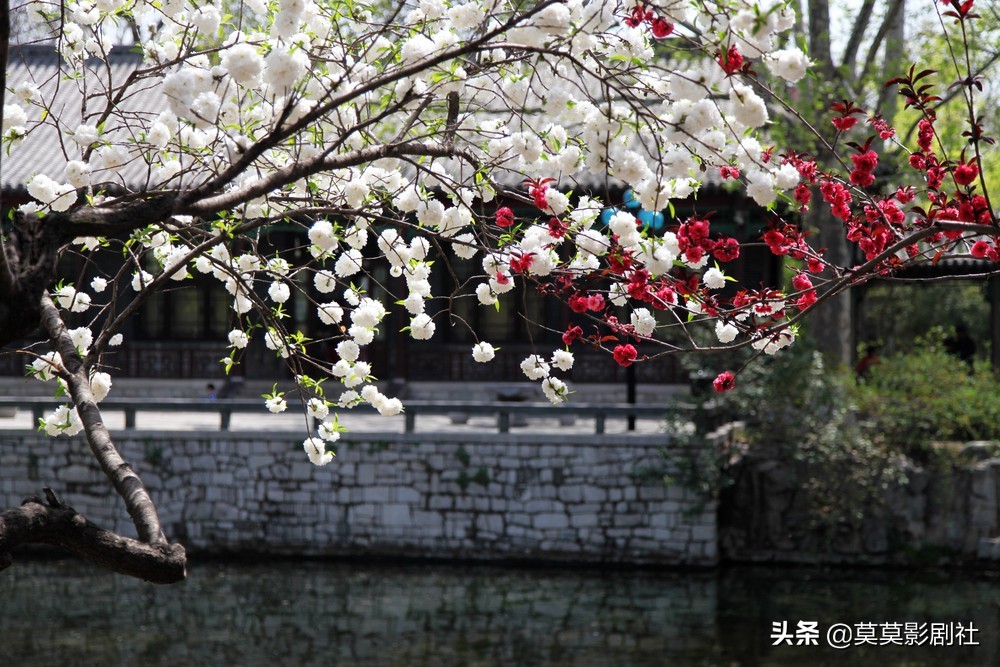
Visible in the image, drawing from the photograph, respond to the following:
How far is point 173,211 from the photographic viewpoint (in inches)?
129

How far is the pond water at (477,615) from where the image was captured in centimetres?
1009

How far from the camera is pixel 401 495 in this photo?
12.6 meters

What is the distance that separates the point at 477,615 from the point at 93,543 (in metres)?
8.26

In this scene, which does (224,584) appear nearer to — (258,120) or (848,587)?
(848,587)

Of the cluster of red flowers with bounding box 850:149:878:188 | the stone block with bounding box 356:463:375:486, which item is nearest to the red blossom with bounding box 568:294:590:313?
the cluster of red flowers with bounding box 850:149:878:188

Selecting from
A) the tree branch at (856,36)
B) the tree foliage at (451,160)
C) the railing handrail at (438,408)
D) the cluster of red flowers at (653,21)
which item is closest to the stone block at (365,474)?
the railing handrail at (438,408)

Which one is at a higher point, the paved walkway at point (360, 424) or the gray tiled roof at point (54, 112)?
the gray tiled roof at point (54, 112)

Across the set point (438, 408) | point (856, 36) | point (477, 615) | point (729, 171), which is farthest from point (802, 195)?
point (856, 36)

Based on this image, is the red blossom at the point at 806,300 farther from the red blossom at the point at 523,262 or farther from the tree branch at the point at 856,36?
the tree branch at the point at 856,36

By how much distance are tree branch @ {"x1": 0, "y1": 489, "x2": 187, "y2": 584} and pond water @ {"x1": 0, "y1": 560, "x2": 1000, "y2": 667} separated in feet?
23.1

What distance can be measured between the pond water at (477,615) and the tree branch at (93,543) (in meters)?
7.03

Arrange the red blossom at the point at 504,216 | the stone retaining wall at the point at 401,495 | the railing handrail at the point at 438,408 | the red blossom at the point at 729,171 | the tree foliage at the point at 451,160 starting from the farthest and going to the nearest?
the stone retaining wall at the point at 401,495 < the railing handrail at the point at 438,408 < the red blossom at the point at 504,216 < the red blossom at the point at 729,171 < the tree foliage at the point at 451,160

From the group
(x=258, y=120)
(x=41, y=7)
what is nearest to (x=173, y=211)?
(x=258, y=120)

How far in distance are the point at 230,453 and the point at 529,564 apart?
346cm
